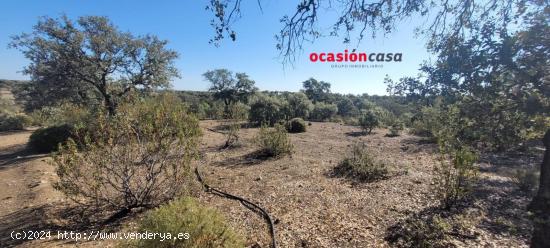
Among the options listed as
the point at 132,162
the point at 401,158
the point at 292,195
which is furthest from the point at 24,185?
the point at 401,158

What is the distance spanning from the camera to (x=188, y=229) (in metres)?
2.62

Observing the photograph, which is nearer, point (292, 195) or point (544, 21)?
point (544, 21)

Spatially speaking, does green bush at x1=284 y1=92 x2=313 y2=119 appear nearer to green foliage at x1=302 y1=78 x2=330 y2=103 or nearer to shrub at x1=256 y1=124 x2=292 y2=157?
shrub at x1=256 y1=124 x2=292 y2=157

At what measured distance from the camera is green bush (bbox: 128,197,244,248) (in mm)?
2582

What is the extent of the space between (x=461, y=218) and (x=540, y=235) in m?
1.35

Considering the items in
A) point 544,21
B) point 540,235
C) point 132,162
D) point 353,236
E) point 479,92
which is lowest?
point 353,236

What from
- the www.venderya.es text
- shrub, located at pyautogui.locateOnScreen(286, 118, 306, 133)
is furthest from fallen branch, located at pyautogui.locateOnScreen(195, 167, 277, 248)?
shrub, located at pyautogui.locateOnScreen(286, 118, 306, 133)

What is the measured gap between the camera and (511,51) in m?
2.23

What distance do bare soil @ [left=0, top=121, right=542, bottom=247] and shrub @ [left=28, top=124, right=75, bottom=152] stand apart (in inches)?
64.6

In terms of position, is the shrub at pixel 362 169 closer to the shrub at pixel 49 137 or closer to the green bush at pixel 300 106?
the shrub at pixel 49 137

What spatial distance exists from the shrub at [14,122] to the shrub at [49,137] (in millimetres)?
9973

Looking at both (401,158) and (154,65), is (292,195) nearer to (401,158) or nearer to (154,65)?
(401,158)

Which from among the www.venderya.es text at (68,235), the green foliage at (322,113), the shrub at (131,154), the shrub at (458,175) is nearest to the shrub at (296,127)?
the green foliage at (322,113)

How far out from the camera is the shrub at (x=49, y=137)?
33.8 ft
